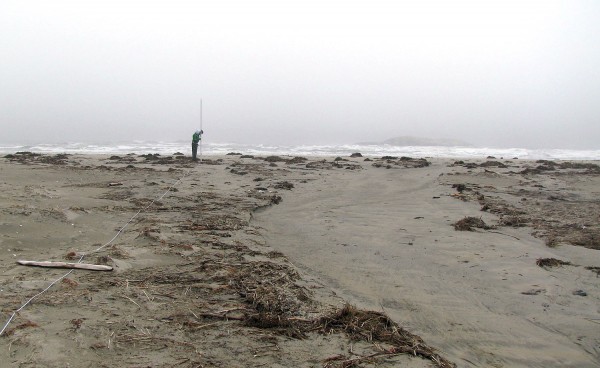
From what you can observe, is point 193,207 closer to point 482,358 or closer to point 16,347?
point 16,347

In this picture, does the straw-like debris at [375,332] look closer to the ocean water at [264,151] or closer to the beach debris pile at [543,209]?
the beach debris pile at [543,209]

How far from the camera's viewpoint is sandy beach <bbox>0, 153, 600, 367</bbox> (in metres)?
2.46

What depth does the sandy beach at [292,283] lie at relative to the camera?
2.46 metres

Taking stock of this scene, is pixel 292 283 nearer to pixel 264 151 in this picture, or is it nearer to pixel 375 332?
pixel 375 332

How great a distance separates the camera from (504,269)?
4289 mm

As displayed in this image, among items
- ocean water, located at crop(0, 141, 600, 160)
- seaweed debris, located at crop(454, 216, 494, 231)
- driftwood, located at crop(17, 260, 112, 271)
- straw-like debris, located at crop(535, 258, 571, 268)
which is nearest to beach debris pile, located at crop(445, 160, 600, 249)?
seaweed debris, located at crop(454, 216, 494, 231)

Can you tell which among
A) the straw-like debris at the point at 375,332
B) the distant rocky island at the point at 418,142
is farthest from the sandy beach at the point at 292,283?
the distant rocky island at the point at 418,142

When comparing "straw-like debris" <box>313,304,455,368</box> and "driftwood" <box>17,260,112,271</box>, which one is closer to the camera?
"straw-like debris" <box>313,304,455,368</box>

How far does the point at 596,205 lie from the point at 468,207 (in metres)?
2.81

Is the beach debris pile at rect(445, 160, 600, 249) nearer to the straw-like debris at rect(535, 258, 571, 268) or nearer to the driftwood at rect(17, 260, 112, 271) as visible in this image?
the straw-like debris at rect(535, 258, 571, 268)

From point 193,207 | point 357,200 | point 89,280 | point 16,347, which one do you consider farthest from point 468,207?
point 16,347

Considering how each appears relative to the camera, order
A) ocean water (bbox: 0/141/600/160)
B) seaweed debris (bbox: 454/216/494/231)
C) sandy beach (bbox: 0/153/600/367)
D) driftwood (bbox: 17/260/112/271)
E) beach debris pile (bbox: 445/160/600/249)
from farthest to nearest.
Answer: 1. ocean water (bbox: 0/141/600/160)
2. seaweed debris (bbox: 454/216/494/231)
3. beach debris pile (bbox: 445/160/600/249)
4. driftwood (bbox: 17/260/112/271)
5. sandy beach (bbox: 0/153/600/367)

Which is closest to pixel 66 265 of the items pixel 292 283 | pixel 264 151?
pixel 292 283

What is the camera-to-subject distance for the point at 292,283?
3619mm
